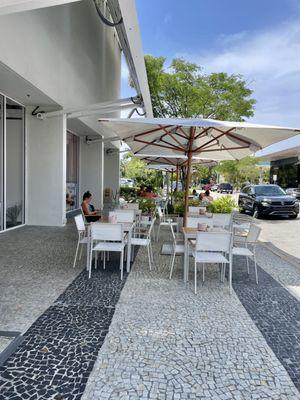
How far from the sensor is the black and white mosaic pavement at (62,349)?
2611 millimetres

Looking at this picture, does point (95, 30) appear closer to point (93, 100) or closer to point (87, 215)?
point (93, 100)

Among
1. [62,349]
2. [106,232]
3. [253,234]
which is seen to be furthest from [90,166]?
[62,349]

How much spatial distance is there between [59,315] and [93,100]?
11653mm

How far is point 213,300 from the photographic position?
459 centimetres

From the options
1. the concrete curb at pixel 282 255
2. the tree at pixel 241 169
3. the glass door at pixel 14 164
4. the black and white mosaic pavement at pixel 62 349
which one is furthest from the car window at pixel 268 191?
the tree at pixel 241 169

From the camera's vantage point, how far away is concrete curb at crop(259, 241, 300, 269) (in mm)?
6996

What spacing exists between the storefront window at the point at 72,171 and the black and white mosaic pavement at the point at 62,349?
9.94 metres

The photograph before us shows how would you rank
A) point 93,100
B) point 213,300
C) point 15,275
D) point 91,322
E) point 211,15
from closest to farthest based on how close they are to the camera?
point 91,322
point 213,300
point 15,275
point 93,100
point 211,15

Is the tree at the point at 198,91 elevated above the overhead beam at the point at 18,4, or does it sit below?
above

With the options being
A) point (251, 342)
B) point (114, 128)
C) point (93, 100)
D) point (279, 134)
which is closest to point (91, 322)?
point (251, 342)

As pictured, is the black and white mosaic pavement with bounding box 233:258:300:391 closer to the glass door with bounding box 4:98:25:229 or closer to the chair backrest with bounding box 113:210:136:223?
the chair backrest with bounding box 113:210:136:223

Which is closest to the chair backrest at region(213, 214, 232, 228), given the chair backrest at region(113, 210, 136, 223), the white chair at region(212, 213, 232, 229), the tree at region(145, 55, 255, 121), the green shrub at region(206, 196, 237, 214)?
the white chair at region(212, 213, 232, 229)

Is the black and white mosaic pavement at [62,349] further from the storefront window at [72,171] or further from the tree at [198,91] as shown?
the tree at [198,91]

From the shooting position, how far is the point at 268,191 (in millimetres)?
16406
